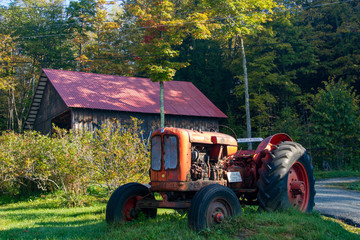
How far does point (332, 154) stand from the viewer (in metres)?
21.9

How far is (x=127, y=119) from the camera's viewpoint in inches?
1021

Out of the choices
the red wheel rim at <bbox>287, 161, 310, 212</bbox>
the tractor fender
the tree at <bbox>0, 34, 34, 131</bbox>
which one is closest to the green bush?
the tractor fender

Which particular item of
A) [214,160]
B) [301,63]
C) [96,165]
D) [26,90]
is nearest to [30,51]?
[26,90]

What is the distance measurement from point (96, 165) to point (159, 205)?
227 inches

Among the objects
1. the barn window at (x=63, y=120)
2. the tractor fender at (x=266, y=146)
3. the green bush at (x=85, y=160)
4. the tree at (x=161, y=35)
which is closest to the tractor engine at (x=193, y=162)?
the tractor fender at (x=266, y=146)

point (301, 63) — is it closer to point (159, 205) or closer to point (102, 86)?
point (102, 86)

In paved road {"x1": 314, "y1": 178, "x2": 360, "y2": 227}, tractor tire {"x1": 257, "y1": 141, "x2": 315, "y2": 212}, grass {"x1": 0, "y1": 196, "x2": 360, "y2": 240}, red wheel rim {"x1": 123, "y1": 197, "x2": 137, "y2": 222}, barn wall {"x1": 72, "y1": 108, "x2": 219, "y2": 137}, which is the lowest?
paved road {"x1": 314, "y1": 178, "x2": 360, "y2": 227}

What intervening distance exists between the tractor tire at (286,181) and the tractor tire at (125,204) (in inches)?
88.0

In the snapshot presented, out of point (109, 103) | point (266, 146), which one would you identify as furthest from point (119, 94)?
point (266, 146)

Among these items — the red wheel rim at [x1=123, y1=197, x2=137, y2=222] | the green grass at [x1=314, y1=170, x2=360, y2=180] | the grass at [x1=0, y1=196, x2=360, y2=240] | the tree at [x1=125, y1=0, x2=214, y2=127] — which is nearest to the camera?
the grass at [x1=0, y1=196, x2=360, y2=240]

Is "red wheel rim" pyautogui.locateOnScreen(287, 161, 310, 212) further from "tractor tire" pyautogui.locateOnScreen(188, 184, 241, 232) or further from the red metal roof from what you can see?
the red metal roof

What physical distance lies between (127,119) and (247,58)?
1480 centimetres

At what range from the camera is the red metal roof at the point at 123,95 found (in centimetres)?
2508

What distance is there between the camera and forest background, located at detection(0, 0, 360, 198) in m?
22.3
